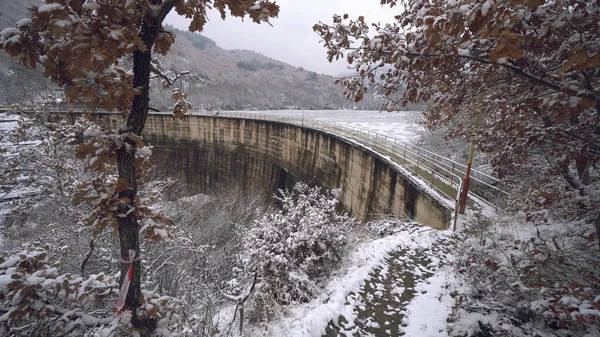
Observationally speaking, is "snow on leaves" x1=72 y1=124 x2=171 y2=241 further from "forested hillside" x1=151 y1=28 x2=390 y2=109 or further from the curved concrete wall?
"forested hillside" x1=151 y1=28 x2=390 y2=109

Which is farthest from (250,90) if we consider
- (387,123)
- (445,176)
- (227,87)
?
(445,176)

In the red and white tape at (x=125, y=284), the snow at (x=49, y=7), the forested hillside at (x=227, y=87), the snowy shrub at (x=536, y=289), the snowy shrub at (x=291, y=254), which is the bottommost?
the snowy shrub at (x=291, y=254)

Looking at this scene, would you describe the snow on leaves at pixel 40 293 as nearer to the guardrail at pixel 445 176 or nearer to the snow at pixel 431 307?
the snow at pixel 431 307

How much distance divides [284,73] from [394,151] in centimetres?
13921

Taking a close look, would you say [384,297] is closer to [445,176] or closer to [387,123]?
[445,176]

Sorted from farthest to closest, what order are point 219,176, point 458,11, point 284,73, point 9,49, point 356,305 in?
point 284,73 → point 219,176 → point 356,305 → point 458,11 → point 9,49

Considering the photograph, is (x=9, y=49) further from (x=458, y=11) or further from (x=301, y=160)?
(x=301, y=160)

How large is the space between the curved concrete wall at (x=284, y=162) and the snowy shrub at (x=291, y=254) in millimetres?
3795

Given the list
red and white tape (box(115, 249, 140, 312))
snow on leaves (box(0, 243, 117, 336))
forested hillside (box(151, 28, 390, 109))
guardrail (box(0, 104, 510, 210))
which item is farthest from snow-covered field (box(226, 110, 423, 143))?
snow on leaves (box(0, 243, 117, 336))

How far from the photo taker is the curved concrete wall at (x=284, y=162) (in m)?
12.0

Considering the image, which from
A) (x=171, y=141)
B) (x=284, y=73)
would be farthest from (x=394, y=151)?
(x=284, y=73)

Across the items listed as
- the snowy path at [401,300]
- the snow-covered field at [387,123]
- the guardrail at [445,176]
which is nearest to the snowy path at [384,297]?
the snowy path at [401,300]

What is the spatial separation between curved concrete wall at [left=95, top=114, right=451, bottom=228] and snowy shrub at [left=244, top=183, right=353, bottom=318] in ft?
12.5

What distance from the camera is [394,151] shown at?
15.2 meters
